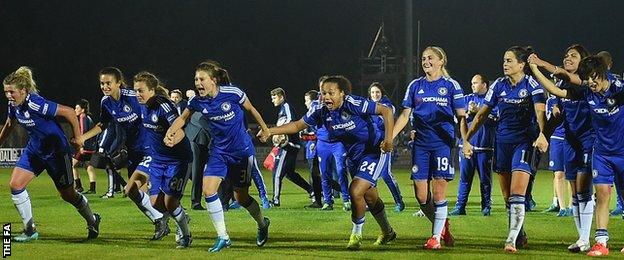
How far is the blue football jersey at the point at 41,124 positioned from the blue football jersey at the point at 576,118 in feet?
18.2

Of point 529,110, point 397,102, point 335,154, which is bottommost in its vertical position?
point 397,102

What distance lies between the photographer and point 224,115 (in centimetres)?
1064

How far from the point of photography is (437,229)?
10758mm

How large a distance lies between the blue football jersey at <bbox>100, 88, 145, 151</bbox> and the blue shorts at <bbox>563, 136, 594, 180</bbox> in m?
4.86

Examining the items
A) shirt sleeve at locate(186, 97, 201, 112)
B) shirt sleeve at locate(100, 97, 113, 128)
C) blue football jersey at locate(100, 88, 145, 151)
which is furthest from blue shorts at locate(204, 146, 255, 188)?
shirt sleeve at locate(100, 97, 113, 128)

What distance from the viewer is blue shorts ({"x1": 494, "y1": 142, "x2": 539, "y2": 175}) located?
10.4 metres

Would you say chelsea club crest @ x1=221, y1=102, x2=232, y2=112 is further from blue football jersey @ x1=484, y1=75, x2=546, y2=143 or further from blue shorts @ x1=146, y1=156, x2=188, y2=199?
blue football jersey @ x1=484, y1=75, x2=546, y2=143

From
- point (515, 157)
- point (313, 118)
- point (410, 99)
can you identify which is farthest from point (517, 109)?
point (313, 118)

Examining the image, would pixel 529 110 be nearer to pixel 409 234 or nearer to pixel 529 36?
pixel 409 234

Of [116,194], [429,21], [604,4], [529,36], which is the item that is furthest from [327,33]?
[116,194]

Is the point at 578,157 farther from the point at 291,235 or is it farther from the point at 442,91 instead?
the point at 291,235

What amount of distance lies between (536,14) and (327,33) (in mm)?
11283

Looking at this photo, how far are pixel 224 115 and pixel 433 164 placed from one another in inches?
90.8

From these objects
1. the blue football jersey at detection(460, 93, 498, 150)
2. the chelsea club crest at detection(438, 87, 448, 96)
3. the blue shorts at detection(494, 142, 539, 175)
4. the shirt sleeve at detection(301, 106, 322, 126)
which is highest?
the chelsea club crest at detection(438, 87, 448, 96)
